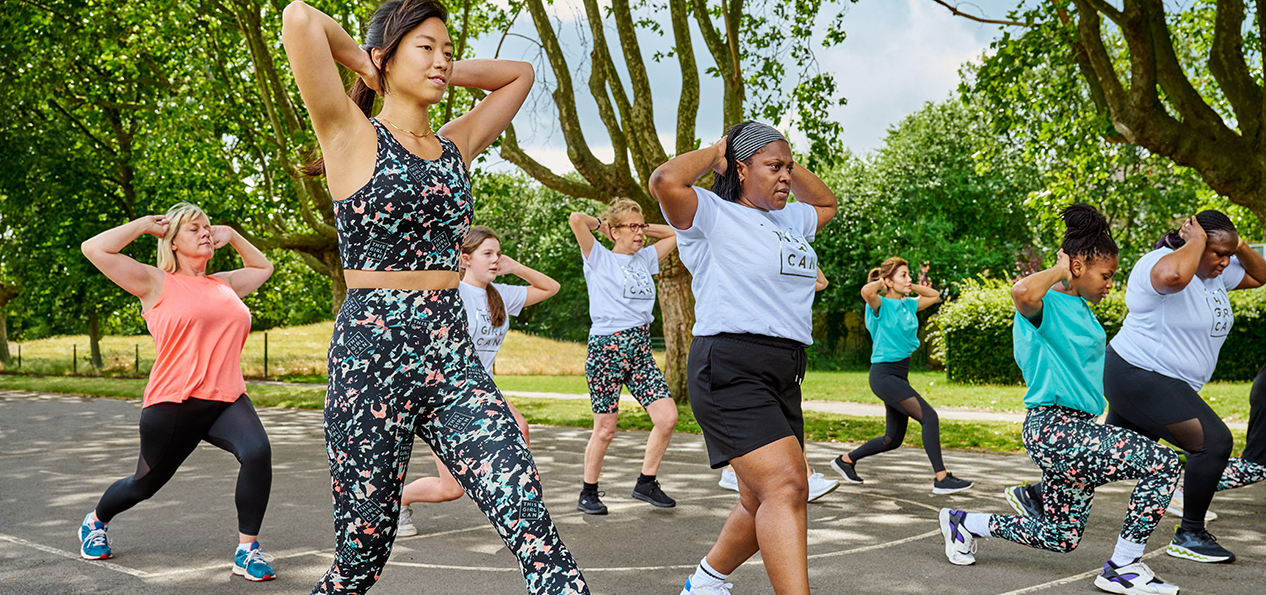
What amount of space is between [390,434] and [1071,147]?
13604 millimetres

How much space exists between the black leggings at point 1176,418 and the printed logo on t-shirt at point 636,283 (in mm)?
3014

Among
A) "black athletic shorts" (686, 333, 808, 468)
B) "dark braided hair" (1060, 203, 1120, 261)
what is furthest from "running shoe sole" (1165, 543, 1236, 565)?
"black athletic shorts" (686, 333, 808, 468)

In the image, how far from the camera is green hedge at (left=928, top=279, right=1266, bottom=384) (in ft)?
62.2

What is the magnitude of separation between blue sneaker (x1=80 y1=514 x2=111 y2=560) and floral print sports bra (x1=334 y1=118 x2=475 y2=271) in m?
3.70

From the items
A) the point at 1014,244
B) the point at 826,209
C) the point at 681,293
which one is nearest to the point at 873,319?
the point at 826,209

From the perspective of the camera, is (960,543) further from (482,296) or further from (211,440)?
(211,440)

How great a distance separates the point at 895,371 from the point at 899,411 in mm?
327

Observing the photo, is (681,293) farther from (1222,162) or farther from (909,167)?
(909,167)

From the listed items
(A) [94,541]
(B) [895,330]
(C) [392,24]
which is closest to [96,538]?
(A) [94,541]

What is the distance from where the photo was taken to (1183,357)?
5.06 metres

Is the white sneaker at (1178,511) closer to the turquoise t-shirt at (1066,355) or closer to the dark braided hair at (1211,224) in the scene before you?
the dark braided hair at (1211,224)

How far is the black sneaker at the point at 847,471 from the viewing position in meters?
7.89

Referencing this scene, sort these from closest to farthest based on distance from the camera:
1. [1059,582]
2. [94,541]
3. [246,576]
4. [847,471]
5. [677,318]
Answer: [1059,582] → [246,576] → [94,541] → [847,471] → [677,318]

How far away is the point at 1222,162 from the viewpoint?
34.8 ft
